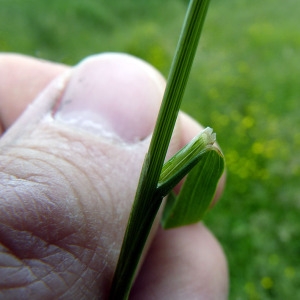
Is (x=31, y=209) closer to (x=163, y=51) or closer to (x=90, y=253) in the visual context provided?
(x=90, y=253)

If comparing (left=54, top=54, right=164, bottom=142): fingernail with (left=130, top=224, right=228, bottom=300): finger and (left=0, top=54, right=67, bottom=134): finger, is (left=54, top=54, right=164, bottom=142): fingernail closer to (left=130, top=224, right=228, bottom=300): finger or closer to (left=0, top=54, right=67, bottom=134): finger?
(left=0, top=54, right=67, bottom=134): finger

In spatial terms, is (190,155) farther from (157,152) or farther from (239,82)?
(239,82)

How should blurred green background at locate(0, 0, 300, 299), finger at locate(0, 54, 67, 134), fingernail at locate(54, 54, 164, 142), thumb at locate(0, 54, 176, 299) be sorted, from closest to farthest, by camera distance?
1. thumb at locate(0, 54, 176, 299)
2. fingernail at locate(54, 54, 164, 142)
3. finger at locate(0, 54, 67, 134)
4. blurred green background at locate(0, 0, 300, 299)

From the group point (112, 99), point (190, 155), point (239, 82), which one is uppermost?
point (190, 155)

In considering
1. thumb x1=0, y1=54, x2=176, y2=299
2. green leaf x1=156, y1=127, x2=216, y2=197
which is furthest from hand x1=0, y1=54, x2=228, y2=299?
green leaf x1=156, y1=127, x2=216, y2=197

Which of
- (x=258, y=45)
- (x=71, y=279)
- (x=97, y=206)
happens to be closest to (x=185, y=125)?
(x=97, y=206)

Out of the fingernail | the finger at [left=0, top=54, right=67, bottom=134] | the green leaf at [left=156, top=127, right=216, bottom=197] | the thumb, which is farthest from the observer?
the finger at [left=0, top=54, right=67, bottom=134]

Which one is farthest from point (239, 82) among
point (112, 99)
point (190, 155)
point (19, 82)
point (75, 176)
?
point (190, 155)

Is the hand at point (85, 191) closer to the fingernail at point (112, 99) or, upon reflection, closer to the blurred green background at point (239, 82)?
the fingernail at point (112, 99)

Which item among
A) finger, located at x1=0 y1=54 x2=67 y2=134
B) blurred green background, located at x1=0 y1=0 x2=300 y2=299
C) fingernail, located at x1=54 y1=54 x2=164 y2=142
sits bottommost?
blurred green background, located at x1=0 y1=0 x2=300 y2=299
